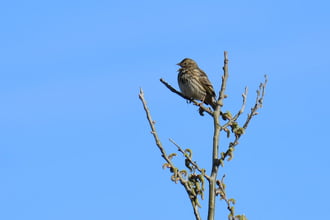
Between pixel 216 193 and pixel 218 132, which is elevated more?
pixel 218 132

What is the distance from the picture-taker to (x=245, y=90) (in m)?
5.95

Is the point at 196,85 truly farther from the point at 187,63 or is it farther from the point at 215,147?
the point at 215,147

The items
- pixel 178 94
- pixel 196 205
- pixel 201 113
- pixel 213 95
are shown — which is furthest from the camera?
pixel 213 95

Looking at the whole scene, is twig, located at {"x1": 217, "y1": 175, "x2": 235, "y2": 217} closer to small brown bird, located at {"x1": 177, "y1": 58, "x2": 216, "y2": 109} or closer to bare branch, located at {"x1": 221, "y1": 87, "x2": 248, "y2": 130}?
bare branch, located at {"x1": 221, "y1": 87, "x2": 248, "y2": 130}

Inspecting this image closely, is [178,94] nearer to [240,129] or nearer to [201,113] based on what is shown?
[201,113]

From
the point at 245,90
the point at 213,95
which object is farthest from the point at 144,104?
the point at 213,95

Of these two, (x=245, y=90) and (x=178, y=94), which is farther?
(x=178, y=94)

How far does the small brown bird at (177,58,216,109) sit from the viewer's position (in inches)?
693

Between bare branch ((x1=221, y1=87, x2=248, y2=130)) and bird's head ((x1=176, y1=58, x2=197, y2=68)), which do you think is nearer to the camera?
bare branch ((x1=221, y1=87, x2=248, y2=130))

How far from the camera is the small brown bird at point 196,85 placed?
57.7 feet

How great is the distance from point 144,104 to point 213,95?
42.3 feet

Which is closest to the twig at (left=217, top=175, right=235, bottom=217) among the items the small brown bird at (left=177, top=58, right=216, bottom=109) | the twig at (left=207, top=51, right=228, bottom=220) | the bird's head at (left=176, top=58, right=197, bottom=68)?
the twig at (left=207, top=51, right=228, bottom=220)

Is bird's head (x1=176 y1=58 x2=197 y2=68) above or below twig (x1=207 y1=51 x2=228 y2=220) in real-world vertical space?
above

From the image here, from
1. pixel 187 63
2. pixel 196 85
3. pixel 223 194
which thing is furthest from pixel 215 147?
pixel 187 63
